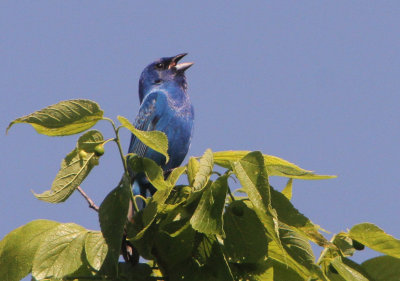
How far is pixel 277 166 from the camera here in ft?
9.80

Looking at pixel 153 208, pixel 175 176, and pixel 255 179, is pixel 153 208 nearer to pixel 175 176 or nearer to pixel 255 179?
pixel 175 176

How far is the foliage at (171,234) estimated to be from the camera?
2.83 metres

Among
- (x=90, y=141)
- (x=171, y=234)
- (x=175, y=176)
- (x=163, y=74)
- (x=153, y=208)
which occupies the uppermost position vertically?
(x=163, y=74)

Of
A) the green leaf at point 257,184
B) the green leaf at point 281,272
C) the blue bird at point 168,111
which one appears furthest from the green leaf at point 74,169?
the blue bird at point 168,111

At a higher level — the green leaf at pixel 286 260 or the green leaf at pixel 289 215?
the green leaf at pixel 289 215

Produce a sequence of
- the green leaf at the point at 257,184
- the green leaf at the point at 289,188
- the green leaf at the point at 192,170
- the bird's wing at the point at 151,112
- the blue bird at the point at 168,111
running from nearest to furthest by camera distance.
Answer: the green leaf at the point at 257,184 → the green leaf at the point at 192,170 → the green leaf at the point at 289,188 → the blue bird at the point at 168,111 → the bird's wing at the point at 151,112

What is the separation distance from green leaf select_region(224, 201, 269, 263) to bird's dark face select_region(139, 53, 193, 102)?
244 inches

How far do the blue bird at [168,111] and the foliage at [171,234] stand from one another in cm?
401

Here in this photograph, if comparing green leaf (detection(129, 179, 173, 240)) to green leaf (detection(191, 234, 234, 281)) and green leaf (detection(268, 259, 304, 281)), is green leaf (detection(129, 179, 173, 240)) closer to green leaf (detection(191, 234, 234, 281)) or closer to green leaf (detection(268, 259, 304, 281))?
green leaf (detection(191, 234, 234, 281))

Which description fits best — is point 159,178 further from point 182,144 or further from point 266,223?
point 182,144

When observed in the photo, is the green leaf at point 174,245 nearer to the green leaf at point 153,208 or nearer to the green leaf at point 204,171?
the green leaf at point 153,208

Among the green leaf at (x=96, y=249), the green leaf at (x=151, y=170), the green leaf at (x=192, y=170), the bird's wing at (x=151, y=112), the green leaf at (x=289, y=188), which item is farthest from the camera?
the bird's wing at (x=151, y=112)

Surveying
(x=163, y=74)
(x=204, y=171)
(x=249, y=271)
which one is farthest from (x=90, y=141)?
(x=163, y=74)

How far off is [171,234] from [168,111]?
529 cm
